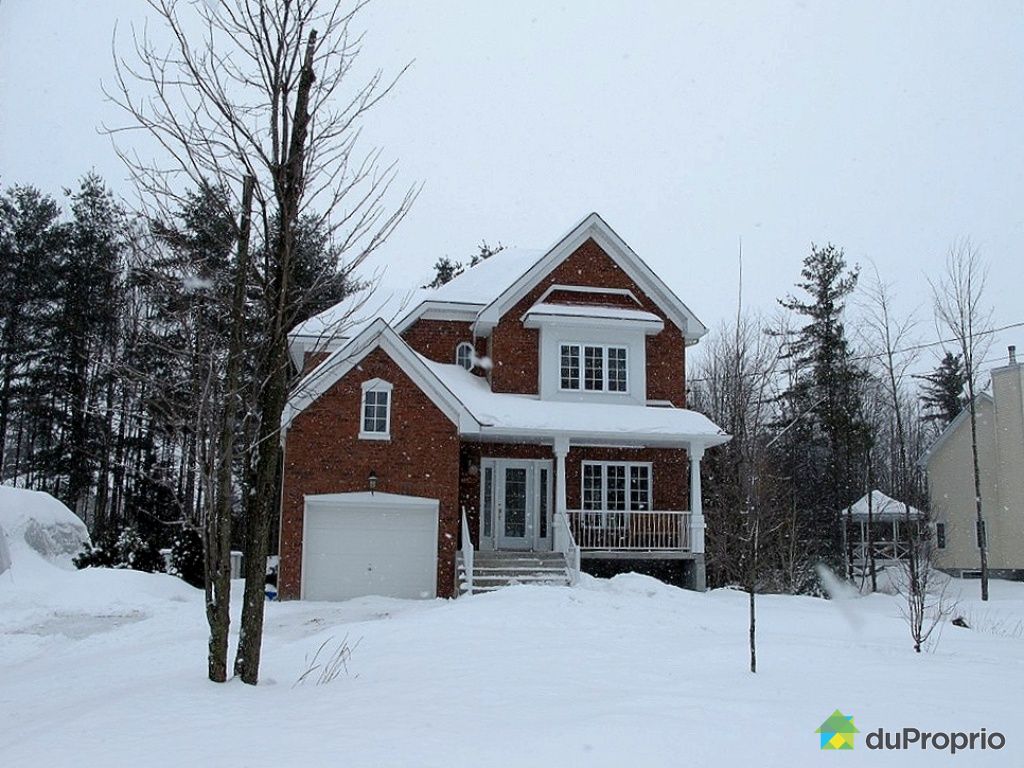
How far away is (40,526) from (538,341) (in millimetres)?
12321

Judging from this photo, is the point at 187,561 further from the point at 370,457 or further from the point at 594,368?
the point at 594,368

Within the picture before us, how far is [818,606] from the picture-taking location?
1700cm

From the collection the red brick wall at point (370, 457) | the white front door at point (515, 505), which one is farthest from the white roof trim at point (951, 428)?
the red brick wall at point (370, 457)

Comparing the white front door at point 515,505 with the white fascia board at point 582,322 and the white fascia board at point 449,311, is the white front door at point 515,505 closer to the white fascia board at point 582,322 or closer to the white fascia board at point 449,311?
the white fascia board at point 582,322

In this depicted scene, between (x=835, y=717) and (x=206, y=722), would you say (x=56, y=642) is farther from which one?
(x=835, y=717)

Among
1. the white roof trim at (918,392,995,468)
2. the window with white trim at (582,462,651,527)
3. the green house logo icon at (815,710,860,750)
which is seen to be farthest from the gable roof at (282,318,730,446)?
the white roof trim at (918,392,995,468)

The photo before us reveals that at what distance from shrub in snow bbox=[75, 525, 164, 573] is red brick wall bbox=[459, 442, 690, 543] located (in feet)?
23.8

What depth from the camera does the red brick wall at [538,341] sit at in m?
20.6

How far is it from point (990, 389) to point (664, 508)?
16.3m

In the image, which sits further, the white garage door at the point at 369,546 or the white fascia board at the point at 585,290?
the white fascia board at the point at 585,290

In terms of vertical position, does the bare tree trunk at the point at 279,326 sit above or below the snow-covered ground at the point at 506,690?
above

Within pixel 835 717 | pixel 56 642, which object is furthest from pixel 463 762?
pixel 56 642

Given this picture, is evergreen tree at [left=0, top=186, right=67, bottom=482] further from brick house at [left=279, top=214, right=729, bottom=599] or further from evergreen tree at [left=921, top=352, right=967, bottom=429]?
evergreen tree at [left=921, top=352, right=967, bottom=429]

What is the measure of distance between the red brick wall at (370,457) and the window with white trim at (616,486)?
12.7ft
